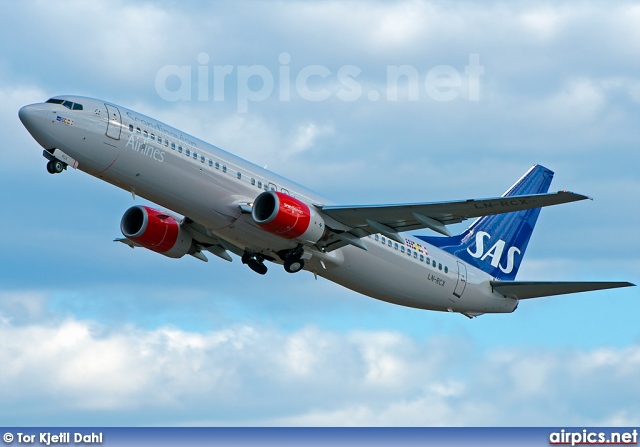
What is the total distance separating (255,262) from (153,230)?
15.1 ft

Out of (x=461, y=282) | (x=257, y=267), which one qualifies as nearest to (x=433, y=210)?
(x=257, y=267)

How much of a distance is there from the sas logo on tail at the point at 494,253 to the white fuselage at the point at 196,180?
6240 millimetres

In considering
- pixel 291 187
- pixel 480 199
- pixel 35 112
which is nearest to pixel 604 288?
pixel 480 199

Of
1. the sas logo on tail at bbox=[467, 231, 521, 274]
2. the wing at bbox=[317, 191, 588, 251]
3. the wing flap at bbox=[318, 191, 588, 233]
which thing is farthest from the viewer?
the sas logo on tail at bbox=[467, 231, 521, 274]

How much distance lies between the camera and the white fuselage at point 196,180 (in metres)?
42.6

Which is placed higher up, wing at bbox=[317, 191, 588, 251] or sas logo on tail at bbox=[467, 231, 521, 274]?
sas logo on tail at bbox=[467, 231, 521, 274]

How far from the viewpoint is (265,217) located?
148ft

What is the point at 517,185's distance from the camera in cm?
6041

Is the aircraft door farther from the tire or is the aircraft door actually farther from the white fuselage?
the tire

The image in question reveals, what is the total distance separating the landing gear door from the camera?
43.0m

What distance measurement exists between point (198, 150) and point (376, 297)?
11638 mm

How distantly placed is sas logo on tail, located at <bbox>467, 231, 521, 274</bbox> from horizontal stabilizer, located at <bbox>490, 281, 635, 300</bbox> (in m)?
2.31

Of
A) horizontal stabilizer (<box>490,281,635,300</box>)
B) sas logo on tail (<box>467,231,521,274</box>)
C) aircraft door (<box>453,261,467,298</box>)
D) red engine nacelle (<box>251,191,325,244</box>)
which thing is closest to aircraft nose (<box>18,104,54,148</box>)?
red engine nacelle (<box>251,191,325,244</box>)

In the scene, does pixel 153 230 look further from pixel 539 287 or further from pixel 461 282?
pixel 539 287
